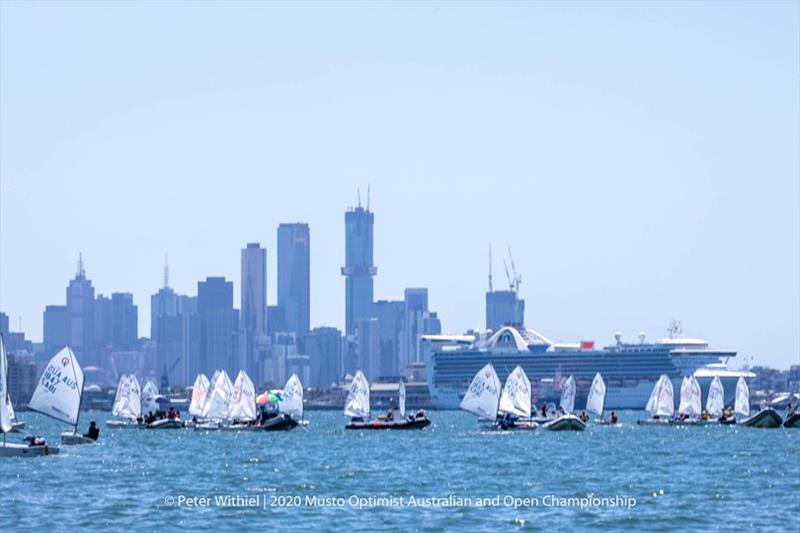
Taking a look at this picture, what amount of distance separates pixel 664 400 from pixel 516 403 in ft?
95.1

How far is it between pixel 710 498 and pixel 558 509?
19.7 feet

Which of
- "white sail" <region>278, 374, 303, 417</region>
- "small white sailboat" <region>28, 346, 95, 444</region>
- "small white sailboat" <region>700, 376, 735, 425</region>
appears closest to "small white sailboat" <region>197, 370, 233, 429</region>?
"white sail" <region>278, 374, 303, 417</region>

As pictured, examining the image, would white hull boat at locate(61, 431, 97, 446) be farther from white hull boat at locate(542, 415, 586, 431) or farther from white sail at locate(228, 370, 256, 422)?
white sail at locate(228, 370, 256, 422)

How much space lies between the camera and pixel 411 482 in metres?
60.7

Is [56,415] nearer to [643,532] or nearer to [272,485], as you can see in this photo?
[272,485]

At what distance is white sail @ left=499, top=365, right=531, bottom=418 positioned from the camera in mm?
109562

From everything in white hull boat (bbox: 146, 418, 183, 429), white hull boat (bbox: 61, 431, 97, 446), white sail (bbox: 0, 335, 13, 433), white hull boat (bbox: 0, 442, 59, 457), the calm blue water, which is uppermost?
white sail (bbox: 0, 335, 13, 433)

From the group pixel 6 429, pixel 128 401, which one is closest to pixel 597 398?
pixel 128 401

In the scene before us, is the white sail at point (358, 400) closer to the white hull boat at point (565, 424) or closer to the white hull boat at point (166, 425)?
the white hull boat at point (166, 425)

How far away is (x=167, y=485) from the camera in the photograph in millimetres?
59125

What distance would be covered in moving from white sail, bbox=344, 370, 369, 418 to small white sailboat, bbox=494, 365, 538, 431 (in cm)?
1798

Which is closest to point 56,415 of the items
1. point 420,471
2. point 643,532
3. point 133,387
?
point 420,471

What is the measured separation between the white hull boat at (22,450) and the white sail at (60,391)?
10.4 feet

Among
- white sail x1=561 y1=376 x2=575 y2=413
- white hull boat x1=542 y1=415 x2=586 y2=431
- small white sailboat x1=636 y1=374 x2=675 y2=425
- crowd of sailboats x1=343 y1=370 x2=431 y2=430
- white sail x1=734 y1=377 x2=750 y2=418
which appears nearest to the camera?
white hull boat x1=542 y1=415 x2=586 y2=431
